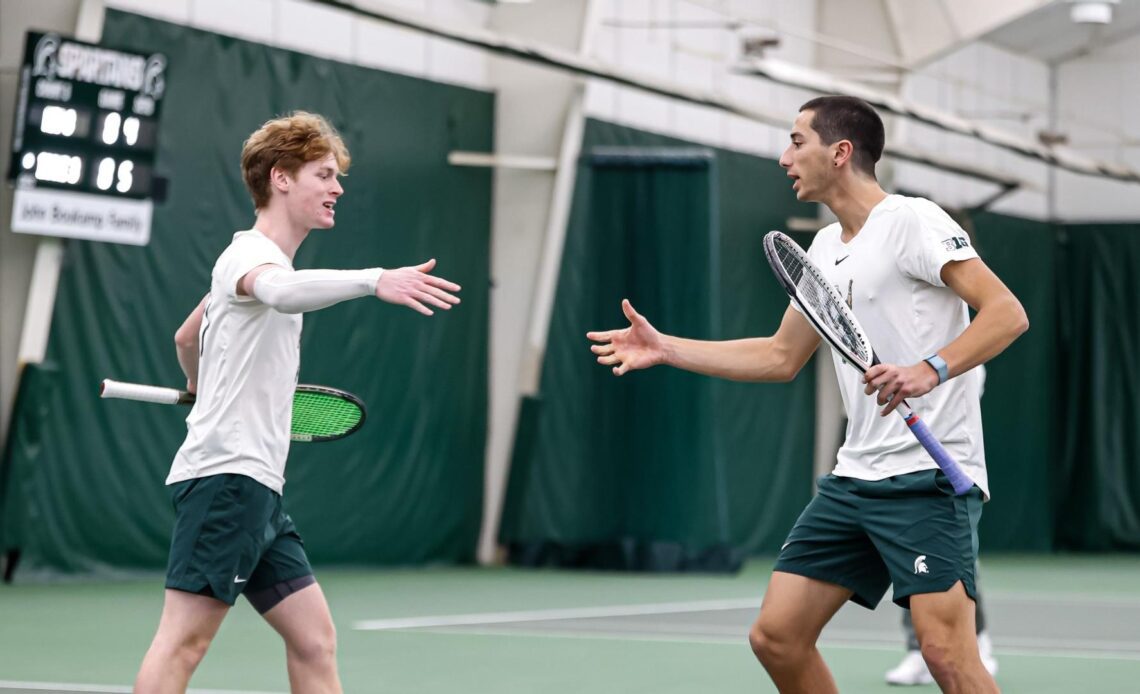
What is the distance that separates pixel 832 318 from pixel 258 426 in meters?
1.28

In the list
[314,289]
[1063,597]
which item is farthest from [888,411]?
[1063,597]

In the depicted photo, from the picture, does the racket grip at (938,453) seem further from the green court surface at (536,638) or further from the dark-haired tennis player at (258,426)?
the green court surface at (536,638)

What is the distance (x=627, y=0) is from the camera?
47.2 ft

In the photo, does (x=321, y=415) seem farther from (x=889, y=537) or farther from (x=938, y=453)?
(x=938, y=453)

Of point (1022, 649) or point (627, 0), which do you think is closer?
point (1022, 649)

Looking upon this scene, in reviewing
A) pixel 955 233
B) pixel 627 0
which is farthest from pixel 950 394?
pixel 627 0

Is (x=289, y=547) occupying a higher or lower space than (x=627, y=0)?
lower

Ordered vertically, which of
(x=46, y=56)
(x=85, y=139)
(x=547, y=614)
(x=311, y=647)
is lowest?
(x=547, y=614)

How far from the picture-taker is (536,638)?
8266 mm


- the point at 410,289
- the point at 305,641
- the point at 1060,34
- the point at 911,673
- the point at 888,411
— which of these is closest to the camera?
the point at 410,289

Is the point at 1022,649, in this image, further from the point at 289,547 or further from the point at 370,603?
the point at 289,547

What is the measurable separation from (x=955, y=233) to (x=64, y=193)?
24.1 ft

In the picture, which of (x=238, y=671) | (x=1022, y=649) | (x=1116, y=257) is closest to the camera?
(x=238, y=671)

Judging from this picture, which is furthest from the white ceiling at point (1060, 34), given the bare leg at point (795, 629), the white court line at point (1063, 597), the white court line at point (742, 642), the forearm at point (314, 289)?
the forearm at point (314, 289)
